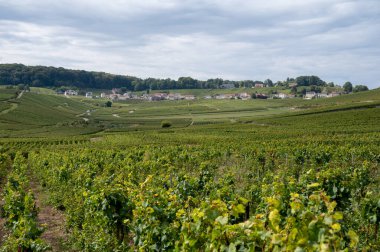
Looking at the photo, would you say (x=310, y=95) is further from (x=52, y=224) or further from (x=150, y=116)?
(x=52, y=224)

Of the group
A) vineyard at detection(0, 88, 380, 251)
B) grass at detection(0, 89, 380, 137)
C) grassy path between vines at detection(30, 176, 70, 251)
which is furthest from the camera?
grass at detection(0, 89, 380, 137)

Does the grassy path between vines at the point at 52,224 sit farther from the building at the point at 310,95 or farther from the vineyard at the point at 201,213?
the building at the point at 310,95

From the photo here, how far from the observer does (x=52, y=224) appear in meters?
16.1

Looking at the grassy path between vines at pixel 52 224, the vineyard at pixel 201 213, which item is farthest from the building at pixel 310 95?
the grassy path between vines at pixel 52 224

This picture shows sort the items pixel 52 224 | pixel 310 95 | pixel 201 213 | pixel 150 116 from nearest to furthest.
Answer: pixel 201 213
pixel 52 224
pixel 150 116
pixel 310 95

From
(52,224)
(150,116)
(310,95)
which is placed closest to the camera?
(52,224)

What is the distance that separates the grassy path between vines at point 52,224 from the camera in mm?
13161

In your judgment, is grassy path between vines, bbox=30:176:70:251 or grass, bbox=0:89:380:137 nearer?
grassy path between vines, bbox=30:176:70:251

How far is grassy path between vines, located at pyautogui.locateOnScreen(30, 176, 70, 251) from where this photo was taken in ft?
43.2

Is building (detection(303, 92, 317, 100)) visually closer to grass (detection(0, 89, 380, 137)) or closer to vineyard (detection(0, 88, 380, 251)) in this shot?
grass (detection(0, 89, 380, 137))

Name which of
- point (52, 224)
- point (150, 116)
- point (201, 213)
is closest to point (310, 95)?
point (150, 116)

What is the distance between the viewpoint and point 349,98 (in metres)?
125

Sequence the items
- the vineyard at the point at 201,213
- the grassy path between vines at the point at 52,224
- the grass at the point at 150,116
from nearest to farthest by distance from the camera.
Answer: the vineyard at the point at 201,213, the grassy path between vines at the point at 52,224, the grass at the point at 150,116

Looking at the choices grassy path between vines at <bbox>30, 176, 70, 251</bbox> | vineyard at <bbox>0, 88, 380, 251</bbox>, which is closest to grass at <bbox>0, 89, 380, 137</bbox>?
grassy path between vines at <bbox>30, 176, 70, 251</bbox>
